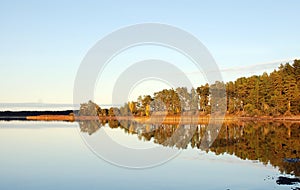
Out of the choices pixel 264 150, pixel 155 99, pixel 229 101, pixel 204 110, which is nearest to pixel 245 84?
pixel 229 101

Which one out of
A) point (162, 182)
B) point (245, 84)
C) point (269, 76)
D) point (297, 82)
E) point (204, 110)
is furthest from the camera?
point (204, 110)

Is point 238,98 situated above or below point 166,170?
above

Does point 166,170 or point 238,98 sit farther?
point 238,98

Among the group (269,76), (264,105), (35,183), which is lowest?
(35,183)

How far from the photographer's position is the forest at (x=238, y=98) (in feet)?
336

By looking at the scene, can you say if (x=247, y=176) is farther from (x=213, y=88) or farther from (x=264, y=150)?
(x=213, y=88)

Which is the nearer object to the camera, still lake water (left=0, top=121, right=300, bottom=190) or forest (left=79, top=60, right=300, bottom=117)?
still lake water (left=0, top=121, right=300, bottom=190)

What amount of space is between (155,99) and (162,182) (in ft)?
381

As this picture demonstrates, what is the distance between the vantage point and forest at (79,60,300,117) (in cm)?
10256

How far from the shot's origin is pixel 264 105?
112375 mm

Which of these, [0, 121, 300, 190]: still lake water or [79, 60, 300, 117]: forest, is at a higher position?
[79, 60, 300, 117]: forest

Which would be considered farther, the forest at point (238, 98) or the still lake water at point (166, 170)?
the forest at point (238, 98)

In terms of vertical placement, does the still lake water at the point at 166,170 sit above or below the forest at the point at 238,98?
below

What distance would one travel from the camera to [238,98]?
4786 inches
